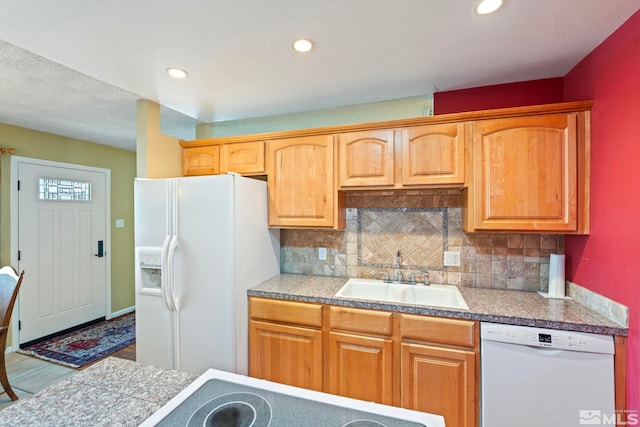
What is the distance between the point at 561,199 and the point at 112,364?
7.99 feet

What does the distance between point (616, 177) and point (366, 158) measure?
137cm

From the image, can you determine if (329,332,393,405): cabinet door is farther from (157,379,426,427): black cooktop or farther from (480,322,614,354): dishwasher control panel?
(157,379,426,427): black cooktop

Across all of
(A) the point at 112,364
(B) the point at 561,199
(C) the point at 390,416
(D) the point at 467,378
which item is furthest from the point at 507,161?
(A) the point at 112,364

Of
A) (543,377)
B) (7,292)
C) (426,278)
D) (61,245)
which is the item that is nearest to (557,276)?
(543,377)

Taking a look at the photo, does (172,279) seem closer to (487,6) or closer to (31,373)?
(31,373)

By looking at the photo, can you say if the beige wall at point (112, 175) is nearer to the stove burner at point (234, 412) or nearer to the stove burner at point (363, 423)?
the stove burner at point (234, 412)

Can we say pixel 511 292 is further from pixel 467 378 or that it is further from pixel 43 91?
pixel 43 91

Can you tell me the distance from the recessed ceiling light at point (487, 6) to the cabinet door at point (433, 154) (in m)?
0.70

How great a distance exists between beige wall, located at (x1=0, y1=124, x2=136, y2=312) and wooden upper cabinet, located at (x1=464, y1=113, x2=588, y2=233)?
14.7ft

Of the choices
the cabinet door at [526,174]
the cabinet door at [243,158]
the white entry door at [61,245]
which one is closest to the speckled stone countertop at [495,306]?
the cabinet door at [526,174]

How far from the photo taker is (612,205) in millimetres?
1529

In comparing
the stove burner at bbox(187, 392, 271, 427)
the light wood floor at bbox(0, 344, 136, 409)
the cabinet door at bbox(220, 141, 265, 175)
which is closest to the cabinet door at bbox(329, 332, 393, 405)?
the stove burner at bbox(187, 392, 271, 427)

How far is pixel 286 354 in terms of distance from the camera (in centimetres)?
208

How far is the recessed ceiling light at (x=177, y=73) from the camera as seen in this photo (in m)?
1.91
